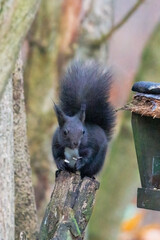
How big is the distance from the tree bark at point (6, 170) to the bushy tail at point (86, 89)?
0.63 meters

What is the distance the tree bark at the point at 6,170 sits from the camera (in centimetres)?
307

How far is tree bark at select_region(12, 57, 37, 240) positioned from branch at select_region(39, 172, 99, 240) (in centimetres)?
69

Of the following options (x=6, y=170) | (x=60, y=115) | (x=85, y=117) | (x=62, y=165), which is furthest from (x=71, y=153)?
(x=6, y=170)

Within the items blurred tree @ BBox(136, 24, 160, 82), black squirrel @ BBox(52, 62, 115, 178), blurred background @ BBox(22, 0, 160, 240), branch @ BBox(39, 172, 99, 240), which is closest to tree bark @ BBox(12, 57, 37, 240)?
black squirrel @ BBox(52, 62, 115, 178)

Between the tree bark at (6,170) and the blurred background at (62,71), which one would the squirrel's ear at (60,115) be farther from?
the blurred background at (62,71)

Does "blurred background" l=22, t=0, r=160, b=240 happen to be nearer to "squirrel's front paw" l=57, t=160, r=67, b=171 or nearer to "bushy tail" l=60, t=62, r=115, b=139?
"bushy tail" l=60, t=62, r=115, b=139

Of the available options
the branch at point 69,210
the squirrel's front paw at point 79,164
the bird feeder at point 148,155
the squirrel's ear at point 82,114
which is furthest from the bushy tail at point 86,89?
the branch at point 69,210

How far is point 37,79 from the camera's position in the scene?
6.71 m

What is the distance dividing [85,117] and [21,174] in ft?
1.60

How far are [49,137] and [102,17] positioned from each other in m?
1.36

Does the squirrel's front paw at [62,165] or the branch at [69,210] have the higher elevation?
the squirrel's front paw at [62,165]

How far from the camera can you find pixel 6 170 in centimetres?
312

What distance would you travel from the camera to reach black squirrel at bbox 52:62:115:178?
3518 mm

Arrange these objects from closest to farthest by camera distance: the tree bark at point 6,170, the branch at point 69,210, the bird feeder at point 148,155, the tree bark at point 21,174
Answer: the branch at point 69,210 → the tree bark at point 6,170 → the bird feeder at point 148,155 → the tree bark at point 21,174
